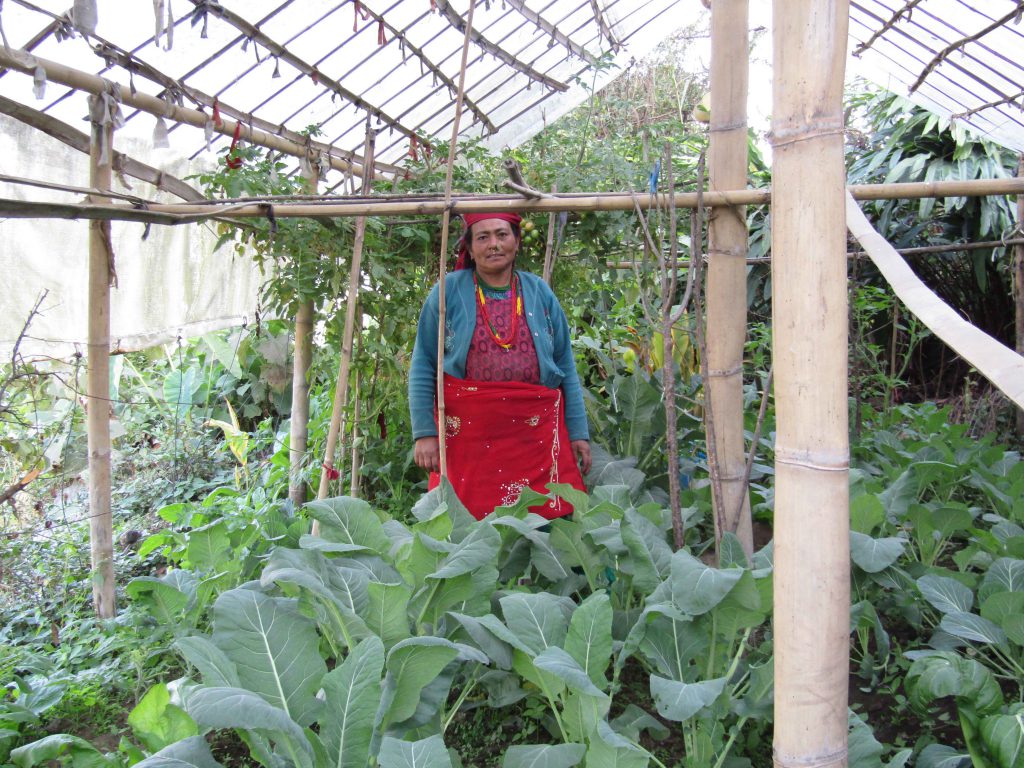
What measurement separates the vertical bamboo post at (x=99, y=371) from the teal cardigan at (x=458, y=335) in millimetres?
1066

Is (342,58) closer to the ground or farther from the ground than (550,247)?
farther from the ground

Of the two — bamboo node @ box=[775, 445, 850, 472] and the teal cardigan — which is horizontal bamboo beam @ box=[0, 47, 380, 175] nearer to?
the teal cardigan

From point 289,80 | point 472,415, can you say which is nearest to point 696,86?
point 289,80

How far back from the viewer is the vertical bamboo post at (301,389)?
363 centimetres

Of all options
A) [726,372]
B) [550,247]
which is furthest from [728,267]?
[550,247]

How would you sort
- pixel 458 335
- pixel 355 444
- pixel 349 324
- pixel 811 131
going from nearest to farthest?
pixel 811 131 → pixel 349 324 → pixel 458 335 → pixel 355 444

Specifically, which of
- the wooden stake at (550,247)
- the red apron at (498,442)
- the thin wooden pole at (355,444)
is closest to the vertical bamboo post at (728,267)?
the red apron at (498,442)

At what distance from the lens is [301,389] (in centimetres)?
381

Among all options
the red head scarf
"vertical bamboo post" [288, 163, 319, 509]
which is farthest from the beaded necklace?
"vertical bamboo post" [288, 163, 319, 509]

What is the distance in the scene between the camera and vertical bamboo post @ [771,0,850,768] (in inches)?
46.9

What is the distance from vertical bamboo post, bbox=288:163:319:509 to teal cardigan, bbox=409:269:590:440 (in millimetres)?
830

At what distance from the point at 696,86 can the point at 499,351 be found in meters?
13.5

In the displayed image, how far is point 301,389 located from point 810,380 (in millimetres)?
2949

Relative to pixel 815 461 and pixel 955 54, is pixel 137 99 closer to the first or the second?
pixel 815 461
